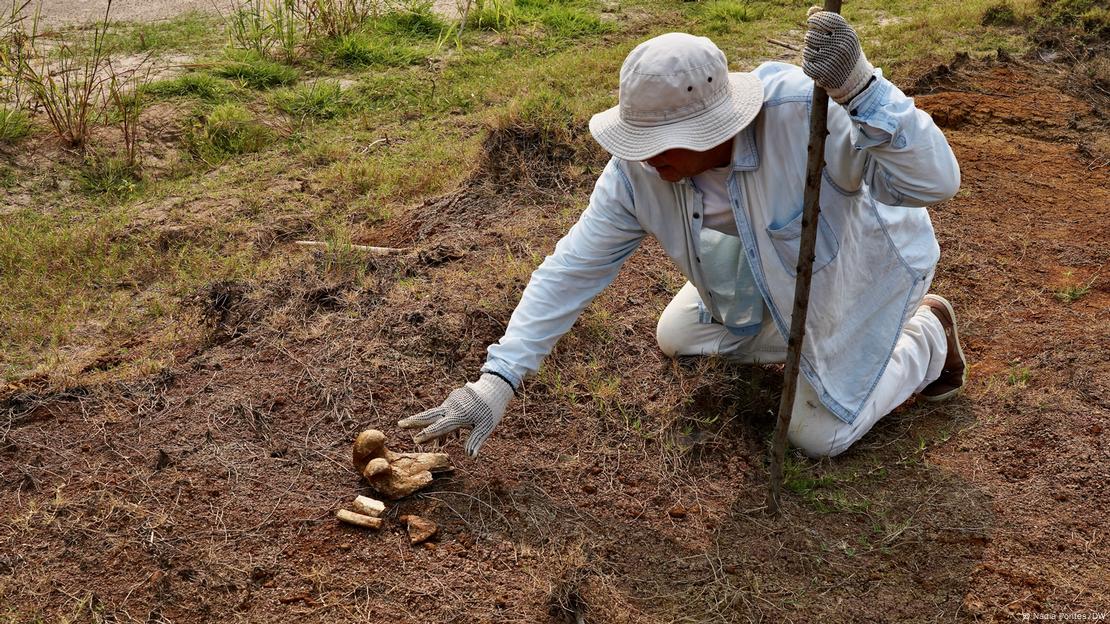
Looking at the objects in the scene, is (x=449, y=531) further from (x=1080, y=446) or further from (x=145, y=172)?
(x=145, y=172)

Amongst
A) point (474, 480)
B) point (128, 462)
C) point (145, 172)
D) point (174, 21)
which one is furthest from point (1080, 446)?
point (174, 21)

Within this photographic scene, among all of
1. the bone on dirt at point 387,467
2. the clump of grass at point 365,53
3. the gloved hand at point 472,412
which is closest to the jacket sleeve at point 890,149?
the gloved hand at point 472,412

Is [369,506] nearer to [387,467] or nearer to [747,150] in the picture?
[387,467]

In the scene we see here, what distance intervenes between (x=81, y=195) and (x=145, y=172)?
327mm

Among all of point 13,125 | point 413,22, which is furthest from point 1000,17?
point 13,125

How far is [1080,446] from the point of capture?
2.74 meters

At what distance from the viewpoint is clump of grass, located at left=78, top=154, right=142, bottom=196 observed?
483 cm

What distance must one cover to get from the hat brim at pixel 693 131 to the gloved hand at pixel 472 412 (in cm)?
69

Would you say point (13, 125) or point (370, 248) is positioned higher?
point (13, 125)

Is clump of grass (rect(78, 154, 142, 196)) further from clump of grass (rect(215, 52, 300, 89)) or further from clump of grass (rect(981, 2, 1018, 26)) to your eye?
clump of grass (rect(981, 2, 1018, 26))

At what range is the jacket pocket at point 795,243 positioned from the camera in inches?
97.6

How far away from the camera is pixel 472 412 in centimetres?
248

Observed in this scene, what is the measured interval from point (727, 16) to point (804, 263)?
5.29 metres

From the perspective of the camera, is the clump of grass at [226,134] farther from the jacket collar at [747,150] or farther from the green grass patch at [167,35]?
the jacket collar at [747,150]
